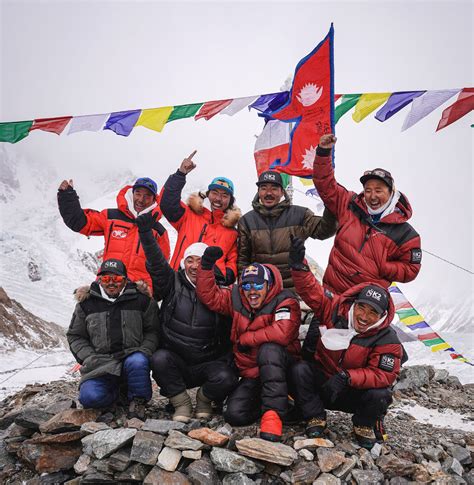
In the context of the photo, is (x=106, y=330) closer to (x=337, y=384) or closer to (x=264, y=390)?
(x=264, y=390)

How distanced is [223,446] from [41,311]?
76.2 feet

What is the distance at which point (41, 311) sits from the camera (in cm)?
2316

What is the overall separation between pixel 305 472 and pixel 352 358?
3.50 ft

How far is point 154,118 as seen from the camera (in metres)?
7.16

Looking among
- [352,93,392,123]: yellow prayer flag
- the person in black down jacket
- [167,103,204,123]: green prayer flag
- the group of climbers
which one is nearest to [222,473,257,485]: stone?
the group of climbers

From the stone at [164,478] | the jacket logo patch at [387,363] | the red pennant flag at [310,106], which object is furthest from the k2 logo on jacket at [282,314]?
the red pennant flag at [310,106]

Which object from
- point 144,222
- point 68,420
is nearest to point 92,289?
point 144,222

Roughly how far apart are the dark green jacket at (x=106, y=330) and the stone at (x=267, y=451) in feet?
4.83

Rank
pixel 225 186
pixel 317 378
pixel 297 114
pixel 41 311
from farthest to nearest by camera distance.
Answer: pixel 41 311, pixel 297 114, pixel 225 186, pixel 317 378

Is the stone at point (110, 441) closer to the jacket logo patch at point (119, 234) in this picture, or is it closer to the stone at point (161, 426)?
the stone at point (161, 426)

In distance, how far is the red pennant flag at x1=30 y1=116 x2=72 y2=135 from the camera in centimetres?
703

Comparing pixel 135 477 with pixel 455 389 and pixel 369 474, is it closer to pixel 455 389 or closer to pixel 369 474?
pixel 369 474

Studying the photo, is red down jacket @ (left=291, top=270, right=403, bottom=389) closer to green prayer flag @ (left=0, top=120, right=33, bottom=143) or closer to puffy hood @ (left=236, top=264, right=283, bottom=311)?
puffy hood @ (left=236, top=264, right=283, bottom=311)

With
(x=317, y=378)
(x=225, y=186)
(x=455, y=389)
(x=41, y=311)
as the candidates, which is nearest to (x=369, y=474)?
(x=317, y=378)
